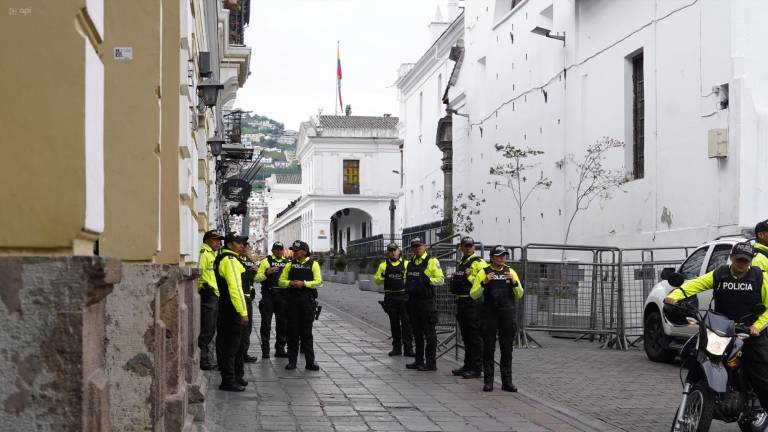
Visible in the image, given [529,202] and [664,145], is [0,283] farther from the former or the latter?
[529,202]

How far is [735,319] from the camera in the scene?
8.96 m

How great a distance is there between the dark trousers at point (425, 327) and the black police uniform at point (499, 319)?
6.90ft

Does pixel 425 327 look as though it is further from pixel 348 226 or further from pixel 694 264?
pixel 348 226

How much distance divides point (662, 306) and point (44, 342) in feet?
43.0

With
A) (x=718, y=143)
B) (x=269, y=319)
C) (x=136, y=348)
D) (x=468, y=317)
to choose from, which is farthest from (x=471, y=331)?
(x=718, y=143)

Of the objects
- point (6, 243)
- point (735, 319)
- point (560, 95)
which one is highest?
point (560, 95)

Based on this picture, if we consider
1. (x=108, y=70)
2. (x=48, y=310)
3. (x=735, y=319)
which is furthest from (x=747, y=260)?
(x=48, y=310)

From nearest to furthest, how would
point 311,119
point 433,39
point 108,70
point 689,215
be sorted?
point 108,70, point 689,215, point 433,39, point 311,119

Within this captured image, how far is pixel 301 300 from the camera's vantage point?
14469 millimetres

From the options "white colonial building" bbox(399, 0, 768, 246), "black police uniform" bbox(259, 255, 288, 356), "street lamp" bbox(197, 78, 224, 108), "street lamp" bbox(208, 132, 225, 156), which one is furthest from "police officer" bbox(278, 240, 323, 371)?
"street lamp" bbox(208, 132, 225, 156)

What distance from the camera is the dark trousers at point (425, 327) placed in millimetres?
14734

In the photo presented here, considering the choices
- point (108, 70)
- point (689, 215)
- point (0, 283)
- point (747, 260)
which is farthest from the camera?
point (689, 215)

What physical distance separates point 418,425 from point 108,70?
4482mm

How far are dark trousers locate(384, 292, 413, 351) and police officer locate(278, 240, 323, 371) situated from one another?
7.60 ft
